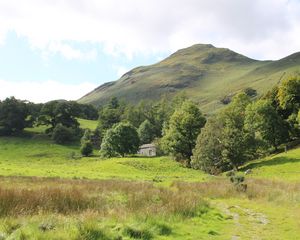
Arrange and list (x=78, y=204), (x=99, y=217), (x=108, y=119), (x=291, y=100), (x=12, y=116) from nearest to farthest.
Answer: (x=99, y=217) < (x=78, y=204) < (x=291, y=100) < (x=12, y=116) < (x=108, y=119)

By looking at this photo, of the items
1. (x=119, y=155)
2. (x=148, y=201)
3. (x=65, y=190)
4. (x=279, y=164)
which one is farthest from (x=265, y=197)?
(x=119, y=155)

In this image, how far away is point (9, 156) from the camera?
99.4 m

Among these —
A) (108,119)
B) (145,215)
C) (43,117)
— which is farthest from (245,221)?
(108,119)

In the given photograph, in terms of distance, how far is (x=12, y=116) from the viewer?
121 meters

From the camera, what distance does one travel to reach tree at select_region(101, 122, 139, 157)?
317 ft

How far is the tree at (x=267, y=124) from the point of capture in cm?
7431

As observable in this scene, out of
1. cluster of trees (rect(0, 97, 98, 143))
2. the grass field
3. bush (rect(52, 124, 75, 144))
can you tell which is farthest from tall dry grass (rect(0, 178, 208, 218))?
cluster of trees (rect(0, 97, 98, 143))

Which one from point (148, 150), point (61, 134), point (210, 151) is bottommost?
point (148, 150)

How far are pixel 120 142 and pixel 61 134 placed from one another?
89.3ft

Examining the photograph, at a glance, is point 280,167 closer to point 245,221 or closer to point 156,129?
point 245,221

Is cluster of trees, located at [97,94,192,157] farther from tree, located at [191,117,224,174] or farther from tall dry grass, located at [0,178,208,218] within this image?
tall dry grass, located at [0,178,208,218]

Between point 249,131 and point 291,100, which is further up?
point 291,100

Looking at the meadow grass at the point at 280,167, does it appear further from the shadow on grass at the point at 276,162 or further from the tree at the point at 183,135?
the tree at the point at 183,135

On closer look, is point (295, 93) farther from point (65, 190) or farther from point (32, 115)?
point (32, 115)
